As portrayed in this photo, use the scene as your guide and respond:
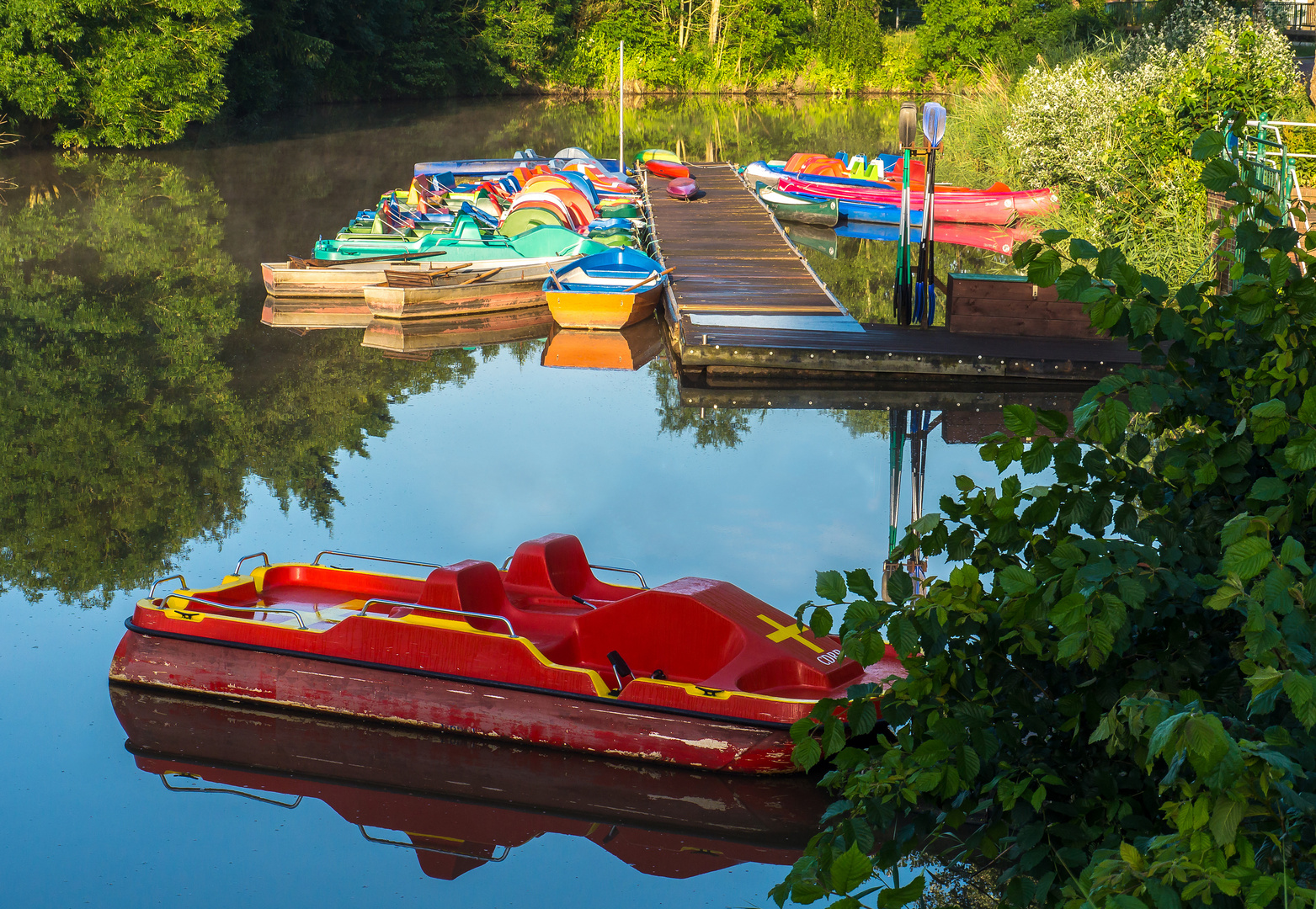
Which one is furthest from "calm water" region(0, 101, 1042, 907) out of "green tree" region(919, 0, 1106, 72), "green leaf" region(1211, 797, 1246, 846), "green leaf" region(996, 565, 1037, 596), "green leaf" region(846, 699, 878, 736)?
"green tree" region(919, 0, 1106, 72)

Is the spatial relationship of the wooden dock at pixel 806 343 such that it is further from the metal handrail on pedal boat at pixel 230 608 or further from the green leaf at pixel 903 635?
the green leaf at pixel 903 635

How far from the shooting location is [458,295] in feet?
48.5

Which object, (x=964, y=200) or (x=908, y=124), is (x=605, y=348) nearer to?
(x=908, y=124)

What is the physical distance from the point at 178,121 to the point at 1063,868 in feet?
108

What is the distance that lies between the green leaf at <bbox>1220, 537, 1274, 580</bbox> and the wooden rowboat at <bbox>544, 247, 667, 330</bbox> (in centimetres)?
1170

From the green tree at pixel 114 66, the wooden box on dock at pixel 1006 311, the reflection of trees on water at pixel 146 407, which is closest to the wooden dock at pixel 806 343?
the wooden box on dock at pixel 1006 311

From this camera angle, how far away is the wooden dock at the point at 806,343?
1143 cm

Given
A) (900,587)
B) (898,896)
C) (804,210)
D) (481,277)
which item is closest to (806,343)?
(481,277)

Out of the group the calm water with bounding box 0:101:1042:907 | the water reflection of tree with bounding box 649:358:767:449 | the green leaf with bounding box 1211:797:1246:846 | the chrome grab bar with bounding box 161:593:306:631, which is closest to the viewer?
Result: the green leaf with bounding box 1211:797:1246:846

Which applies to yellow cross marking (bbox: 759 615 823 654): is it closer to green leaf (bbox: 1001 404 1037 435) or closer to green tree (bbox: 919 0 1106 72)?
green leaf (bbox: 1001 404 1037 435)

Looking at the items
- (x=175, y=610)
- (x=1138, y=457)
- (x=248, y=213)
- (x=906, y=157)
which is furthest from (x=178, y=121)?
(x=1138, y=457)

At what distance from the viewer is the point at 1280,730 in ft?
7.39

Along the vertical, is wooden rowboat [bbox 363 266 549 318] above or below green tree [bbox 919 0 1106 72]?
below

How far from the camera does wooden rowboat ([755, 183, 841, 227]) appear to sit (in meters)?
22.0
